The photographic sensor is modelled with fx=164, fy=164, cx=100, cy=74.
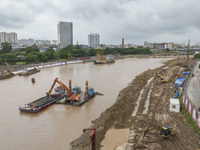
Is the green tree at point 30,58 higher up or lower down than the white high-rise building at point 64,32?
lower down

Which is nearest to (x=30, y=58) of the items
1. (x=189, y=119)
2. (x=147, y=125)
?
(x=147, y=125)

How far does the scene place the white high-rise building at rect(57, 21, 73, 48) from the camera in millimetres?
154375

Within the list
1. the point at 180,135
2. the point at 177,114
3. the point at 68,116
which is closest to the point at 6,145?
the point at 68,116

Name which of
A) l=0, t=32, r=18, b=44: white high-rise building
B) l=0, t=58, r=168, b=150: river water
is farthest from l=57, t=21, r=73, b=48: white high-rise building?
l=0, t=58, r=168, b=150: river water

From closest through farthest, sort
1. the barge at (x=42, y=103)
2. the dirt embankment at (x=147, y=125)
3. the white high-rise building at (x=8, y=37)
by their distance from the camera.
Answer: the dirt embankment at (x=147, y=125)
the barge at (x=42, y=103)
the white high-rise building at (x=8, y=37)

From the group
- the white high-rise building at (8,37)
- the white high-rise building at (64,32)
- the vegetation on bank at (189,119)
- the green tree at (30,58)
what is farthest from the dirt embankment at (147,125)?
the white high-rise building at (8,37)

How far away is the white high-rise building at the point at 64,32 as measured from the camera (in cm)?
15438

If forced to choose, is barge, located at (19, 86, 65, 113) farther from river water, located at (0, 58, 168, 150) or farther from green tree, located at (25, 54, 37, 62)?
green tree, located at (25, 54, 37, 62)

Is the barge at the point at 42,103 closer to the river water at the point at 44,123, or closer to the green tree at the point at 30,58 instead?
the river water at the point at 44,123

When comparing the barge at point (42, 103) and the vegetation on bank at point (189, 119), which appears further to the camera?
the barge at point (42, 103)

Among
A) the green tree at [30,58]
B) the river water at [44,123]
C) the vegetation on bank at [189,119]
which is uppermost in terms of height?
the green tree at [30,58]

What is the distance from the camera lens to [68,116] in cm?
1491

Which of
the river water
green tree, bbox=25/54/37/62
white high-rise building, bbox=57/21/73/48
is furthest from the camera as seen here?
white high-rise building, bbox=57/21/73/48

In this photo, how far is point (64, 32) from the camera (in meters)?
157
